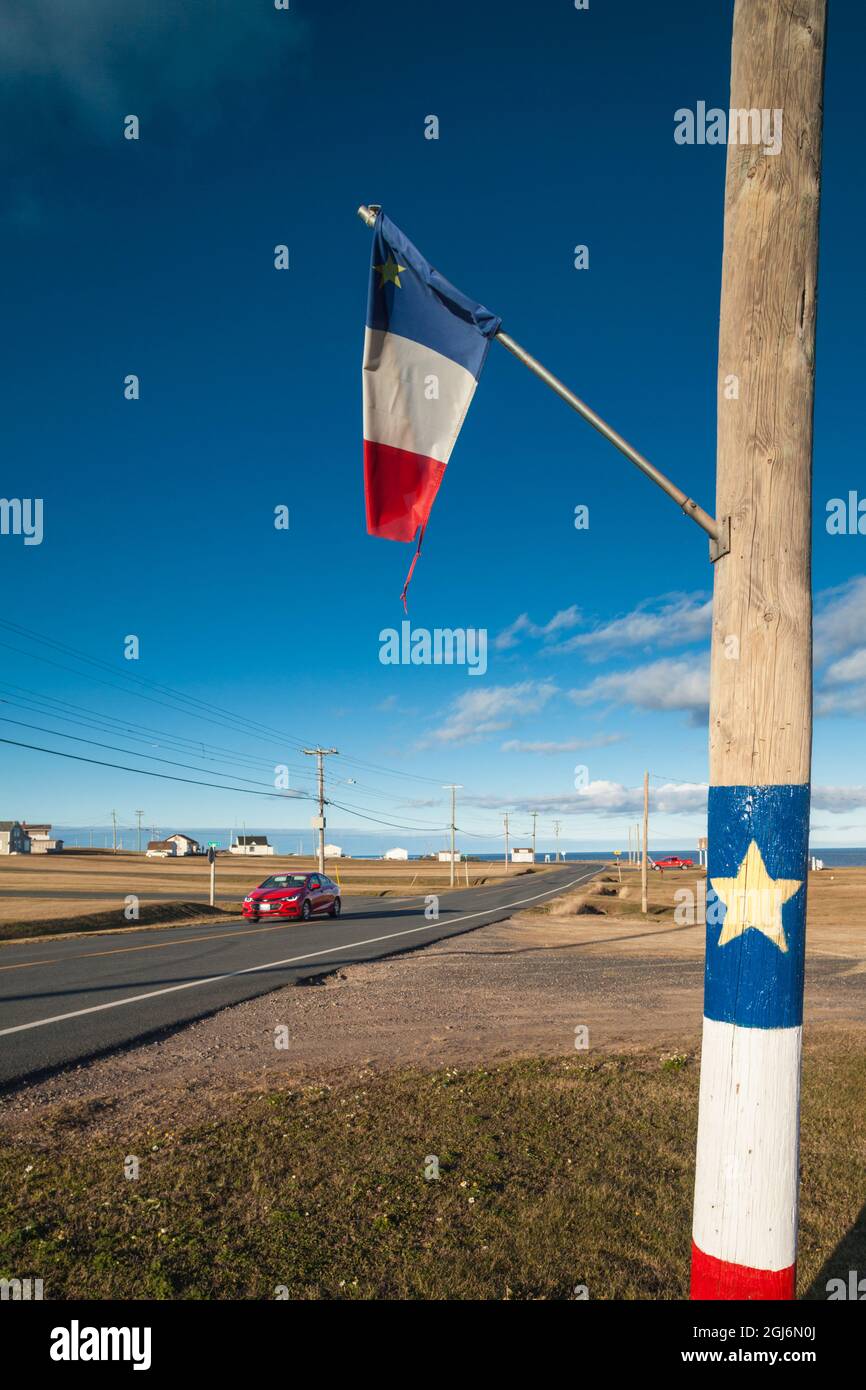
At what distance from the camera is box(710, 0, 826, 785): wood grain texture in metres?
2.53

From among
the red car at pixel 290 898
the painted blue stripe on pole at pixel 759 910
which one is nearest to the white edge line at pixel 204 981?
the red car at pixel 290 898

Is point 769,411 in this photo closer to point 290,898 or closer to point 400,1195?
point 400,1195

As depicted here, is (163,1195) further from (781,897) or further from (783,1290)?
(781,897)

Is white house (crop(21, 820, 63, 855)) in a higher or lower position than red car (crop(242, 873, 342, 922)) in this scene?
lower

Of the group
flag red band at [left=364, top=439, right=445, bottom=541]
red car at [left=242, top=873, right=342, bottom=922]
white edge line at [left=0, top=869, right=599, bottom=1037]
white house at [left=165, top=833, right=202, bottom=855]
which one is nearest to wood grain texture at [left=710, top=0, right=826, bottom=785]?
flag red band at [left=364, top=439, right=445, bottom=541]

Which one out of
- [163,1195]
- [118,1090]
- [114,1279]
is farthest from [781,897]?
[118,1090]

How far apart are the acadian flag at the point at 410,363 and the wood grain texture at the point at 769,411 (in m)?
1.15

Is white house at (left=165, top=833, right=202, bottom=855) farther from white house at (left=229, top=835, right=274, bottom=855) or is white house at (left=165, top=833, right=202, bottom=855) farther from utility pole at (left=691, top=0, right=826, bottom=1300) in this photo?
utility pole at (left=691, top=0, right=826, bottom=1300)

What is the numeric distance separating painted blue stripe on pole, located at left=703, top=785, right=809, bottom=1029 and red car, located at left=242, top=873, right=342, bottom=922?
25978 millimetres

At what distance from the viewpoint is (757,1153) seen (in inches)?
94.7

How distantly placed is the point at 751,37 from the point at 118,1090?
8080 mm

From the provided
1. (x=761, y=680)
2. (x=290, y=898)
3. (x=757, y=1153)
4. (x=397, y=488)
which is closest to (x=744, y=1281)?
(x=757, y=1153)

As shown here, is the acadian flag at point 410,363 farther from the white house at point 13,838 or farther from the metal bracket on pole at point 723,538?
the white house at point 13,838
